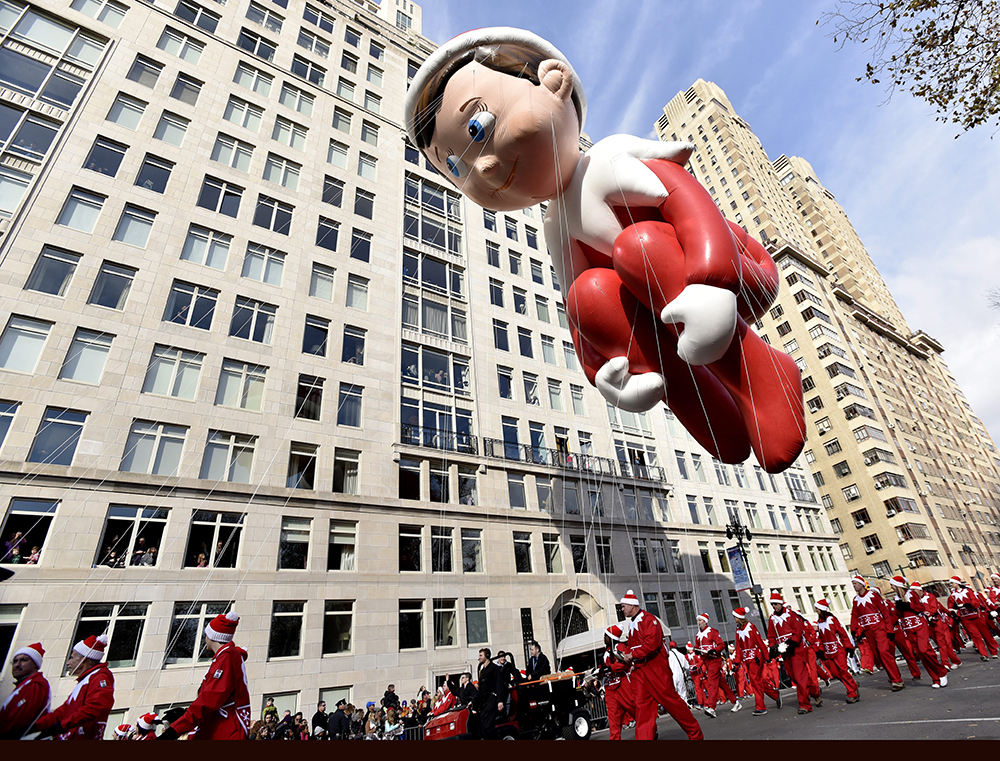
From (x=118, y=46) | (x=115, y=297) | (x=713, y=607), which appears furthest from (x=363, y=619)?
(x=118, y=46)

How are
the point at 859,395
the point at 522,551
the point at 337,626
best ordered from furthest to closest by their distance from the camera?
the point at 859,395 < the point at 522,551 < the point at 337,626

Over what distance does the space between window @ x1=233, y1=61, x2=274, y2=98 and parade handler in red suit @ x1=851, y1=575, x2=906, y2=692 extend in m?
29.6

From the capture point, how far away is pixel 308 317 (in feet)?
66.6

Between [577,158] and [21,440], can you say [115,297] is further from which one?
[577,158]

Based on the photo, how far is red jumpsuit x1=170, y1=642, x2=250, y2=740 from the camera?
4.73 meters

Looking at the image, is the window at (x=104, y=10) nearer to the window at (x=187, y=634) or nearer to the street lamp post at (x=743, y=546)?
the window at (x=187, y=634)

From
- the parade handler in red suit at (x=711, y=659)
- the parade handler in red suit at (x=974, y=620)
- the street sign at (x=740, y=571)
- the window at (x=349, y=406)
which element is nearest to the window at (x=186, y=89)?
the window at (x=349, y=406)

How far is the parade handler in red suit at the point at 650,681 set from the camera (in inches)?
224

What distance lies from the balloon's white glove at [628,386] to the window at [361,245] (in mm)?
19421

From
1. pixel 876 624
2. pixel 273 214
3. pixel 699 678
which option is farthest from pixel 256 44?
pixel 876 624

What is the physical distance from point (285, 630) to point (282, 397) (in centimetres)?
773

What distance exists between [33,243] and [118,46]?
1079 cm

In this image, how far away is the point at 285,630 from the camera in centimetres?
1503

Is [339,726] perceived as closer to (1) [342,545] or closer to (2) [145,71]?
(1) [342,545]
